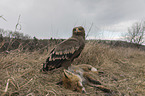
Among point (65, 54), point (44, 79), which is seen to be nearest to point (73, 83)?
point (65, 54)

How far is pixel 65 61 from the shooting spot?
2.45m

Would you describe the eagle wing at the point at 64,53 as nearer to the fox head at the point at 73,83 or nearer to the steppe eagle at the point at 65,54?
the steppe eagle at the point at 65,54

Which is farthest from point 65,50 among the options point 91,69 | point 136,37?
point 136,37

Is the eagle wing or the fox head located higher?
the eagle wing

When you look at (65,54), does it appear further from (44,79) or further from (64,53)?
(44,79)

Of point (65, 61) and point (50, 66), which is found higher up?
point (65, 61)

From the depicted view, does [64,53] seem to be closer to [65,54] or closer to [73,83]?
[65,54]

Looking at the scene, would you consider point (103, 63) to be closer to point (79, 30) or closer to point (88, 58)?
point (88, 58)

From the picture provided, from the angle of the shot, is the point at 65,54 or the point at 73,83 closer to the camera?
the point at 73,83

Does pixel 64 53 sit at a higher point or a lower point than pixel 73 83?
higher

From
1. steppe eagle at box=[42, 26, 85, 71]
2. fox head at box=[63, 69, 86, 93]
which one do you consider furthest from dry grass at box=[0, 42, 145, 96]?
steppe eagle at box=[42, 26, 85, 71]

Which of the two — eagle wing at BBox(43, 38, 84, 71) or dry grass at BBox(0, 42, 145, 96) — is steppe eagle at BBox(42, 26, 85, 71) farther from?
dry grass at BBox(0, 42, 145, 96)

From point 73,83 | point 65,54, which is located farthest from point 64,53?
point 73,83

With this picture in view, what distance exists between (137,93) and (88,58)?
2.17 m
